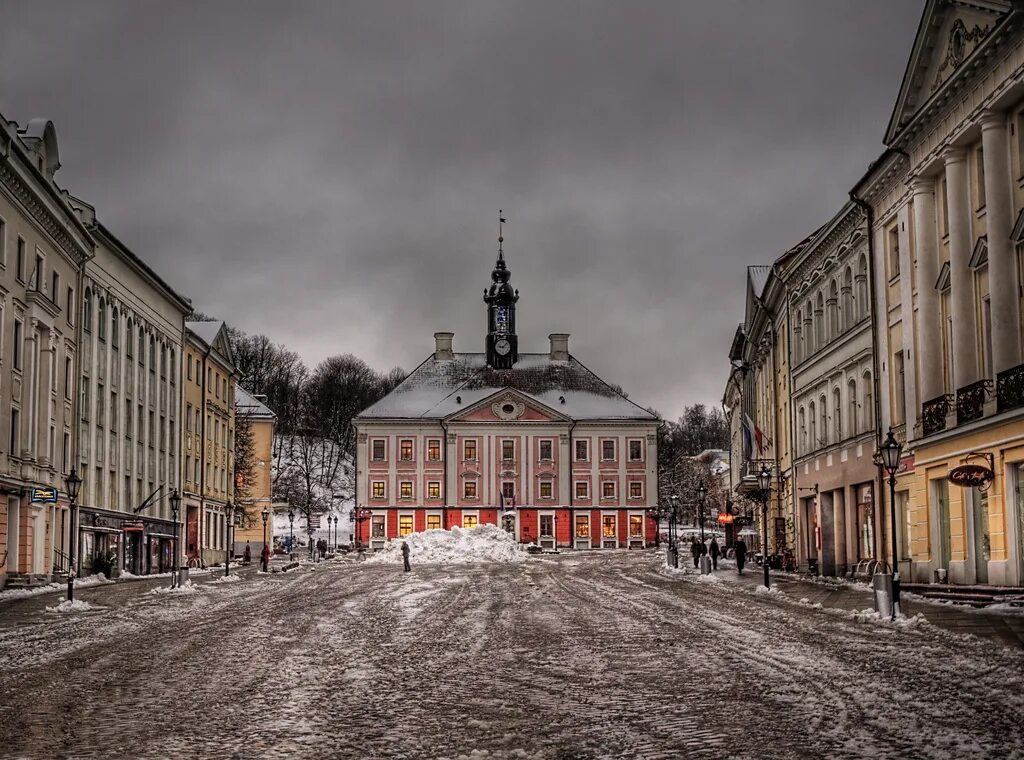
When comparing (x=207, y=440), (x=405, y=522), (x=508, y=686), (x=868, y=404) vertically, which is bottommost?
(x=508, y=686)

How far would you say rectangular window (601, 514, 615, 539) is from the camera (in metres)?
104

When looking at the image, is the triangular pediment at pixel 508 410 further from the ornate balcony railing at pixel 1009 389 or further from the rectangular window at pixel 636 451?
the ornate balcony railing at pixel 1009 389

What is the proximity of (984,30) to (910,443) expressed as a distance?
10.3 meters

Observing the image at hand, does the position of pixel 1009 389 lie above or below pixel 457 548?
above

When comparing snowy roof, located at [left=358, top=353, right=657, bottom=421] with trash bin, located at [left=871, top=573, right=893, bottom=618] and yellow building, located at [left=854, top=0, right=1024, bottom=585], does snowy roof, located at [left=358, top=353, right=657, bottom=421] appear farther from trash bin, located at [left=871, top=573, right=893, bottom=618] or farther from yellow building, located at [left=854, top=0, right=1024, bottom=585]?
trash bin, located at [left=871, top=573, right=893, bottom=618]

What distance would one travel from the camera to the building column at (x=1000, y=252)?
2567 centimetres

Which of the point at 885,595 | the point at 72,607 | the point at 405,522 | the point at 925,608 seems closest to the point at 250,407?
the point at 405,522

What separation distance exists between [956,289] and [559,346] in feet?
285

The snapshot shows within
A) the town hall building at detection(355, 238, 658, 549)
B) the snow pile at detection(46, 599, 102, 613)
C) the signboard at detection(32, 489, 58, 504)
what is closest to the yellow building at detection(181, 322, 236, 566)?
the signboard at detection(32, 489, 58, 504)

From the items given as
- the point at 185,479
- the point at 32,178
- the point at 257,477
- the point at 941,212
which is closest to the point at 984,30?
the point at 941,212

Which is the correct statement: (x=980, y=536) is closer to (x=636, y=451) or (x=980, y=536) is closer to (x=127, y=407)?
(x=127, y=407)

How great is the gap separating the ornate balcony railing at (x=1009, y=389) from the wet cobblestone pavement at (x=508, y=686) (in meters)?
5.66

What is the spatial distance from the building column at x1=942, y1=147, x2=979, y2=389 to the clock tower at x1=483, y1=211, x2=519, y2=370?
84.8m

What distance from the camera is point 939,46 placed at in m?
29.5
